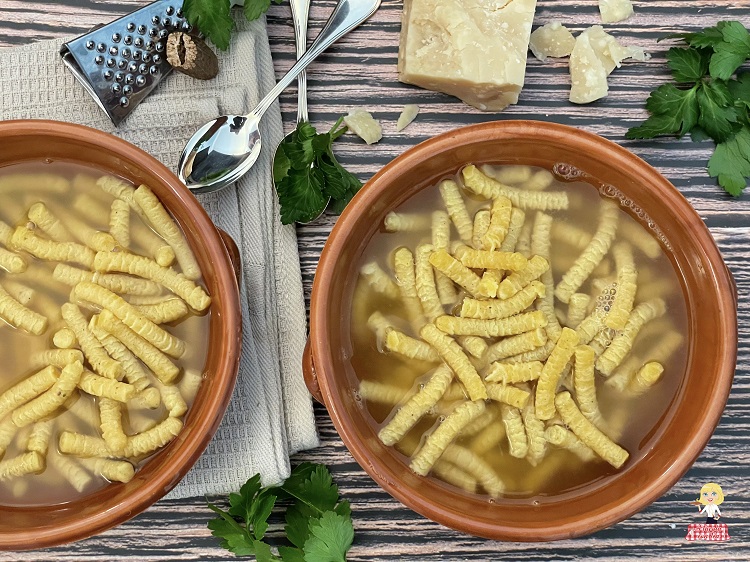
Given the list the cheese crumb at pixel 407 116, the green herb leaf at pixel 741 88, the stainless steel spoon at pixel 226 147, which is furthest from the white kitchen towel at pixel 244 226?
the green herb leaf at pixel 741 88

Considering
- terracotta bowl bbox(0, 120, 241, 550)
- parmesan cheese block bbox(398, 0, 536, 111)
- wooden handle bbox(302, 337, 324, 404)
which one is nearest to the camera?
terracotta bowl bbox(0, 120, 241, 550)

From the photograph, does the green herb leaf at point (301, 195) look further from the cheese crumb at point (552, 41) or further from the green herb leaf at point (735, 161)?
the green herb leaf at point (735, 161)

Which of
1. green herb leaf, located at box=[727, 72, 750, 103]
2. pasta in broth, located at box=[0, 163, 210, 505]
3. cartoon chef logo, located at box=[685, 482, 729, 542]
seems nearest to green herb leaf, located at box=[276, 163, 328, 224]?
pasta in broth, located at box=[0, 163, 210, 505]

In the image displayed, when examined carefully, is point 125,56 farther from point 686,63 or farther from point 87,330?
point 686,63

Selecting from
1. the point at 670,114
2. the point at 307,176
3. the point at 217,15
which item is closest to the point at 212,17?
the point at 217,15

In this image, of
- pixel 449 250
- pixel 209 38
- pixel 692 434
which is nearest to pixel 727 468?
pixel 692 434

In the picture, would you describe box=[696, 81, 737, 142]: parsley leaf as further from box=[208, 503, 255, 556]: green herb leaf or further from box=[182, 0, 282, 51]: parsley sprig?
box=[208, 503, 255, 556]: green herb leaf

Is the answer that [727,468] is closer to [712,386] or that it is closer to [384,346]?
[712,386]
